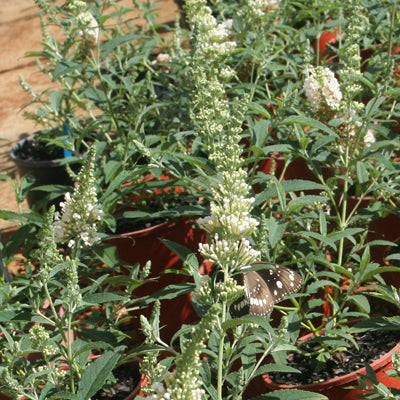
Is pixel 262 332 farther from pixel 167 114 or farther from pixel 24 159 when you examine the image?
pixel 24 159

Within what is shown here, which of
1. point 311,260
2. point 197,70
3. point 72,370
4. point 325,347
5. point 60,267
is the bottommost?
point 325,347

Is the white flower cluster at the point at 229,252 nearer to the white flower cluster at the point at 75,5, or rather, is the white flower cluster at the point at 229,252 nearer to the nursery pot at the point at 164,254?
the nursery pot at the point at 164,254

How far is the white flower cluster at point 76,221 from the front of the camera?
6.01 ft

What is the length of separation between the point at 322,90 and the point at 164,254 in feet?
3.71

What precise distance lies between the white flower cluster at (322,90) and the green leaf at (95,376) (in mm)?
1497

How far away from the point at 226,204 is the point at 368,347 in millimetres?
1163

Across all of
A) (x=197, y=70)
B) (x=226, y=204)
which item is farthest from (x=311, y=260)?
(x=197, y=70)

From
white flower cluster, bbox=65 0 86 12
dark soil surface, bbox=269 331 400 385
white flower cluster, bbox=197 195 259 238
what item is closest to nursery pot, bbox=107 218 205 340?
dark soil surface, bbox=269 331 400 385

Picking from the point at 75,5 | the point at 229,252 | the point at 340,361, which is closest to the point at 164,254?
the point at 340,361

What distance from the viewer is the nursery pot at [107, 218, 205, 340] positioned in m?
2.86

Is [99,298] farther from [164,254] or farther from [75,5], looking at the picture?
[75,5]

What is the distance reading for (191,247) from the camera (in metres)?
3.00

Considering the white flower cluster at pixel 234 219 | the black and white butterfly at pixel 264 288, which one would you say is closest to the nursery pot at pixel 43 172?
the black and white butterfly at pixel 264 288

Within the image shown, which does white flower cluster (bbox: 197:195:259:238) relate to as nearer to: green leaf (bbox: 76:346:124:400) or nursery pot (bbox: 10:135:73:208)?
green leaf (bbox: 76:346:124:400)
